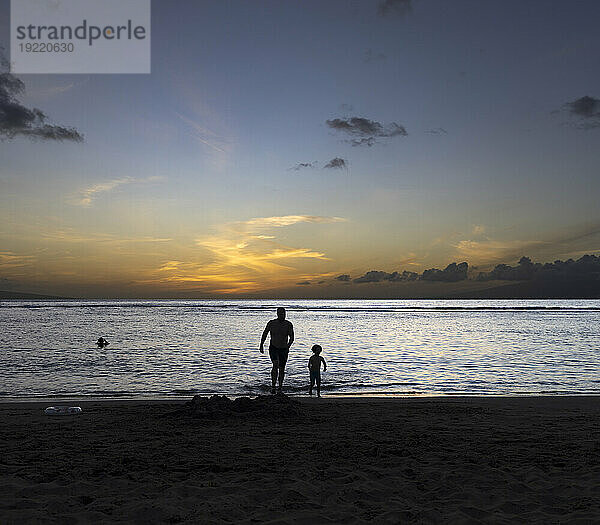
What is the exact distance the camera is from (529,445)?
793 cm

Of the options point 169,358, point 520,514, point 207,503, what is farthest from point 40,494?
point 169,358

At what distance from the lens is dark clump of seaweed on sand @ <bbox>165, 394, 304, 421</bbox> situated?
32.6ft

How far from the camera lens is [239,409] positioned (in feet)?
33.7

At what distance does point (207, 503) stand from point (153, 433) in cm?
365

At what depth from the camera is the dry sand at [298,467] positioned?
5.23 metres

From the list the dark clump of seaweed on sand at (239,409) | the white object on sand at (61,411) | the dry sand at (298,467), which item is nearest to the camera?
the dry sand at (298,467)

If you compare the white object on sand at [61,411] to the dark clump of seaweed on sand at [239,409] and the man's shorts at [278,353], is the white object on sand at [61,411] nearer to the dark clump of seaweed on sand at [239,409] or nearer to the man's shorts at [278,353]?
the dark clump of seaweed on sand at [239,409]

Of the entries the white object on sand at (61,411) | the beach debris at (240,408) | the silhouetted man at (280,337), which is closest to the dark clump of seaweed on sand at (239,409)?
the beach debris at (240,408)

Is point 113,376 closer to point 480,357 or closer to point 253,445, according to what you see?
point 253,445

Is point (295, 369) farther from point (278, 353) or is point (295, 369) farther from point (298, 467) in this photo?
point (298, 467)

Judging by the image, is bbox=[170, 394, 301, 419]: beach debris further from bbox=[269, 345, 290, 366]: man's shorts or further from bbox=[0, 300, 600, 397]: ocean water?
bbox=[0, 300, 600, 397]: ocean water

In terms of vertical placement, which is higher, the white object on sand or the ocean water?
the white object on sand

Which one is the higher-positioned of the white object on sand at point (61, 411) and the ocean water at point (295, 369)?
the white object on sand at point (61, 411)

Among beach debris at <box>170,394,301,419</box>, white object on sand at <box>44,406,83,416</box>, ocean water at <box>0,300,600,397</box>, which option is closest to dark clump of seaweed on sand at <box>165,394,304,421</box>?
beach debris at <box>170,394,301,419</box>
